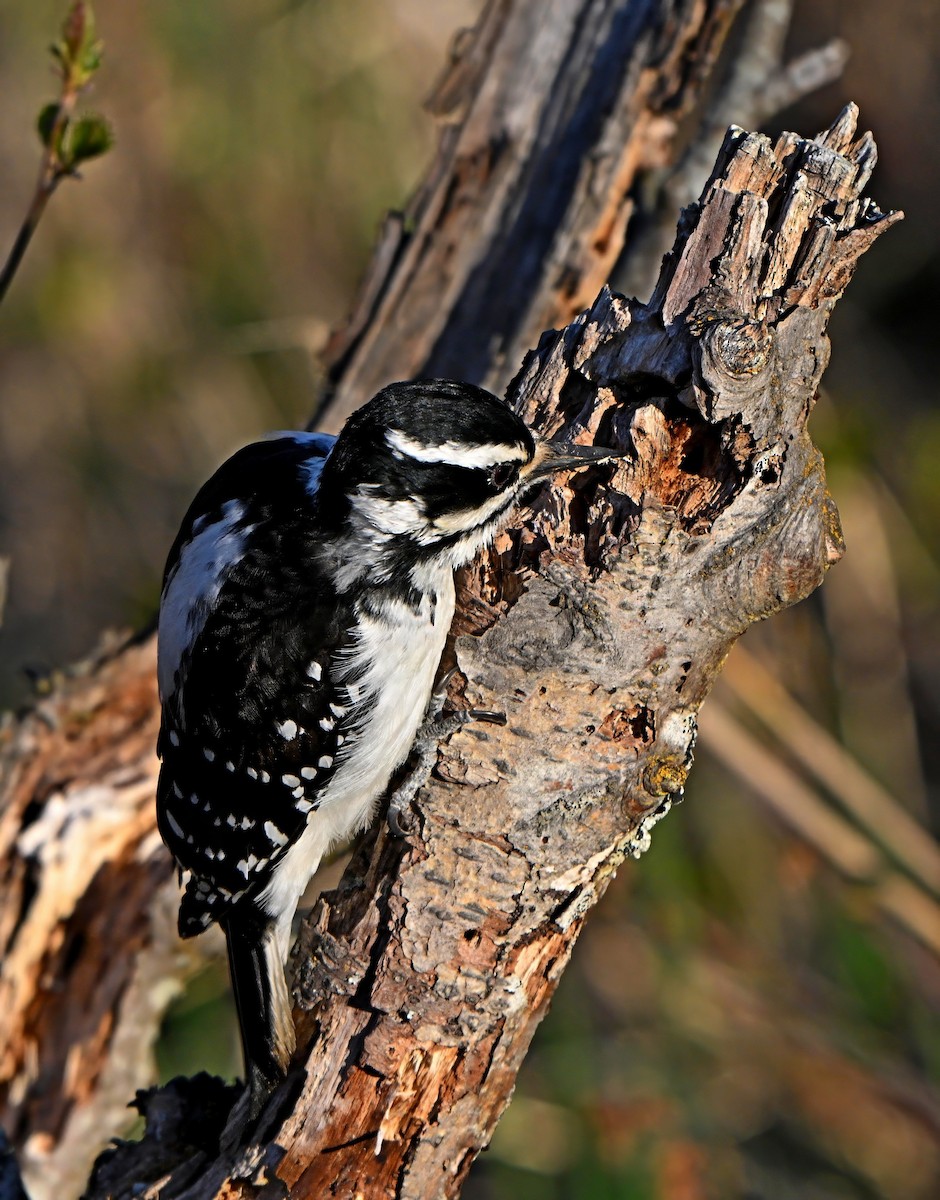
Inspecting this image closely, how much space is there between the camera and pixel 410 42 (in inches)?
221

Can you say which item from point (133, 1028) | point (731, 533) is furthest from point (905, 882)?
point (731, 533)

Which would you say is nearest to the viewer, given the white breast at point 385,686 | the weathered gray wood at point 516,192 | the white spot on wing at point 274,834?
the white breast at point 385,686

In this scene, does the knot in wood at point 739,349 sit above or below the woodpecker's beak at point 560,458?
below

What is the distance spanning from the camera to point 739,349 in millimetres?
1658

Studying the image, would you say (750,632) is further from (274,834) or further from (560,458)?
(560,458)

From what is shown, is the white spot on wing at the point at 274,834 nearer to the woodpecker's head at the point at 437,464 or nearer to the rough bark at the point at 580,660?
the rough bark at the point at 580,660

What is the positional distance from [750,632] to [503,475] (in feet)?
11.7

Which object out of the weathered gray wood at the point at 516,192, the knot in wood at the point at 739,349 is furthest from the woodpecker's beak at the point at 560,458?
the weathered gray wood at the point at 516,192

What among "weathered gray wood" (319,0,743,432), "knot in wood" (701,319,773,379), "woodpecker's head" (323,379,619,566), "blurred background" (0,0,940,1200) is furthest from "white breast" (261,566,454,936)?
"blurred background" (0,0,940,1200)

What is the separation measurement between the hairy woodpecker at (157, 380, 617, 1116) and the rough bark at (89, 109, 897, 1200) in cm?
14

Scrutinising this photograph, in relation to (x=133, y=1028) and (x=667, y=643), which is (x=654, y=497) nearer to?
(x=667, y=643)

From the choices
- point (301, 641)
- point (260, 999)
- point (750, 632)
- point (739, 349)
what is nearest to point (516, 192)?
point (301, 641)

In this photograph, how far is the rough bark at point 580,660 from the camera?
1772 millimetres

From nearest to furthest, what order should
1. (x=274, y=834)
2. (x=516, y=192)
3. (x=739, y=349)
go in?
(x=739, y=349), (x=274, y=834), (x=516, y=192)
